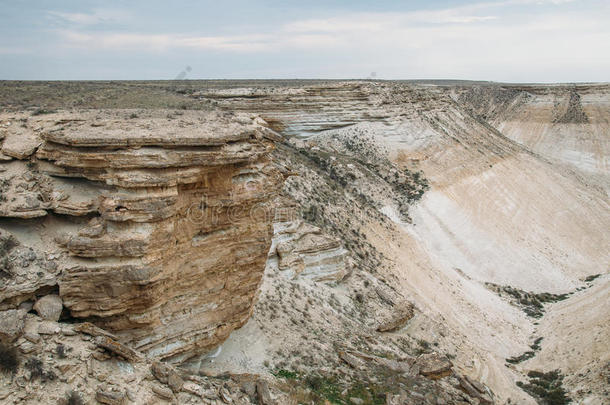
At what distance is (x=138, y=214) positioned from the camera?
957 centimetres

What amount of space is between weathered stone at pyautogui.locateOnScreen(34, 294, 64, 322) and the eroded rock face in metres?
0.20

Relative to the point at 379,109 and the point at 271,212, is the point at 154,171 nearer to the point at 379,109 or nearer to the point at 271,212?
the point at 271,212

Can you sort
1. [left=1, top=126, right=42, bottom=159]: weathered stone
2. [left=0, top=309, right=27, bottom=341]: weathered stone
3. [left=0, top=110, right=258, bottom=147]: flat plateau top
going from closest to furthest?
[left=0, top=309, right=27, bottom=341]: weathered stone < [left=0, top=110, right=258, bottom=147]: flat plateau top < [left=1, top=126, right=42, bottom=159]: weathered stone

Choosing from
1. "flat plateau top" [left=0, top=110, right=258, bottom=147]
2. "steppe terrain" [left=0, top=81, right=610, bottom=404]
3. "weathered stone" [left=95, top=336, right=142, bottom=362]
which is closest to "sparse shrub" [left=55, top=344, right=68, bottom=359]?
"steppe terrain" [left=0, top=81, right=610, bottom=404]

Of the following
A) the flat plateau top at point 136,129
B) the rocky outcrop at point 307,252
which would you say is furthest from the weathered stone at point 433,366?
the flat plateau top at point 136,129

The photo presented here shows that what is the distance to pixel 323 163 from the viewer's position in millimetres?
34844

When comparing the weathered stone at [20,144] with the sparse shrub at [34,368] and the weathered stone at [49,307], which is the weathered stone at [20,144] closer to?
the weathered stone at [49,307]

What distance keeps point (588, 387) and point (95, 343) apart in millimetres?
16688

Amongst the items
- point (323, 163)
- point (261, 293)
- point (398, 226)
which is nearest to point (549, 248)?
point (398, 226)

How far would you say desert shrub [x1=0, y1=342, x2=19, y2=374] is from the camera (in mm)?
7922

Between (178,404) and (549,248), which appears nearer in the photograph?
(178,404)

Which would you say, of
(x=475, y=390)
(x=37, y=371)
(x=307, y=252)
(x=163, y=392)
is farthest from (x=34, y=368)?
(x=475, y=390)

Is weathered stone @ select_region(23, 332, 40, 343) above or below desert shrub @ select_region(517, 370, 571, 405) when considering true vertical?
above

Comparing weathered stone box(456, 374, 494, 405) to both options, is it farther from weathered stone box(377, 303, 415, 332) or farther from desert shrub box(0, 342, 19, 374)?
desert shrub box(0, 342, 19, 374)
